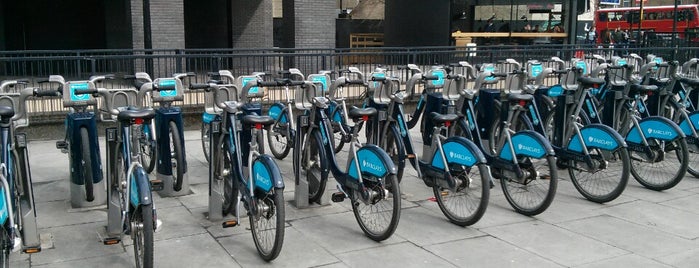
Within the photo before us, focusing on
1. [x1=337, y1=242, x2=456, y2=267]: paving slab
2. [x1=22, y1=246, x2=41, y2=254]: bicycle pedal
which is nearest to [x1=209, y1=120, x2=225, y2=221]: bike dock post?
[x1=337, y1=242, x2=456, y2=267]: paving slab

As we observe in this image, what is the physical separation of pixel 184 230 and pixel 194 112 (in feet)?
17.8

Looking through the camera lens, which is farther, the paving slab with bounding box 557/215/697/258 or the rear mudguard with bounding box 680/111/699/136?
the rear mudguard with bounding box 680/111/699/136

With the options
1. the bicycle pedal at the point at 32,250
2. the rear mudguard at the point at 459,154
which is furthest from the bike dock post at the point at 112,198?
the rear mudguard at the point at 459,154

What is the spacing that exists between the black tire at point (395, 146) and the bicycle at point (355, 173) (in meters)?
0.59

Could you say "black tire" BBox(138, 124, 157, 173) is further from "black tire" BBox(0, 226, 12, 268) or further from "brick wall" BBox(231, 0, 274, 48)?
"brick wall" BBox(231, 0, 274, 48)

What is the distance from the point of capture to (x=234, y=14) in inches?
697

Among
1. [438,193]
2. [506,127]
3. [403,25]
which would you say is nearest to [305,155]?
[438,193]

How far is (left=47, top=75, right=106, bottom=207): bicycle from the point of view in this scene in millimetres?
6156

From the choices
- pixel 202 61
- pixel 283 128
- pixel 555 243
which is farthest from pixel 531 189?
pixel 202 61

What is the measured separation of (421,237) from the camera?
5.59m

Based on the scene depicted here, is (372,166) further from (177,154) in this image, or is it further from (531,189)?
(177,154)

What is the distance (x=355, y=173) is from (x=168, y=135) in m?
2.11

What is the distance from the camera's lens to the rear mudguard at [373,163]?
518 centimetres

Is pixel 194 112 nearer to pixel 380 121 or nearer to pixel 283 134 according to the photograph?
pixel 283 134
